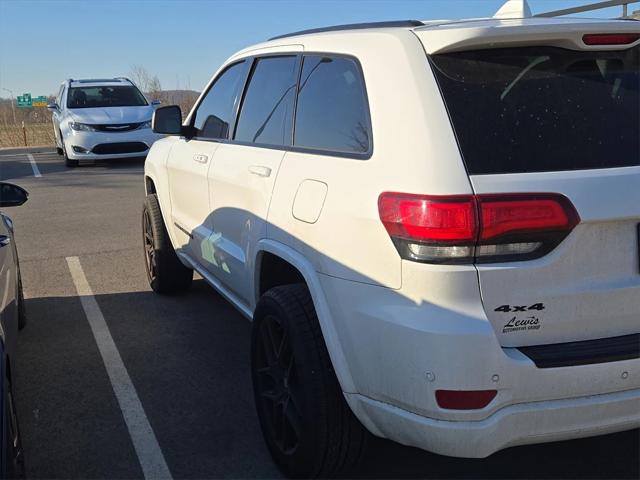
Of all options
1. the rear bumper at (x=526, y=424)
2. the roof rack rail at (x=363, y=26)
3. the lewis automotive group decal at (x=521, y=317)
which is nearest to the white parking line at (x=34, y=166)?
the roof rack rail at (x=363, y=26)

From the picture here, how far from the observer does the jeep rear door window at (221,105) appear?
4.15m

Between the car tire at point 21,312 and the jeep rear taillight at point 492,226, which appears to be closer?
the jeep rear taillight at point 492,226

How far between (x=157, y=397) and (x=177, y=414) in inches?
10.4

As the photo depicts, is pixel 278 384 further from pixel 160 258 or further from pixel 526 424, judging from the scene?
pixel 160 258

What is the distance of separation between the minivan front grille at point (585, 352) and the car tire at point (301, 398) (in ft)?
2.61

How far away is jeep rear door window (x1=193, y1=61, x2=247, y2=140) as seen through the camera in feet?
13.6

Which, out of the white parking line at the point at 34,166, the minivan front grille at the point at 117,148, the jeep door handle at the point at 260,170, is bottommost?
the white parking line at the point at 34,166

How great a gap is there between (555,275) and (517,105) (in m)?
0.59

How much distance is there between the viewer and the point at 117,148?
1513 centimetres

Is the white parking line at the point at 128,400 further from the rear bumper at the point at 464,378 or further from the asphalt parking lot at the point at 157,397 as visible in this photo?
the rear bumper at the point at 464,378

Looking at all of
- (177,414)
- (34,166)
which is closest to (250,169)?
(177,414)

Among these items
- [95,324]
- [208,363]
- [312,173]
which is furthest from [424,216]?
[95,324]

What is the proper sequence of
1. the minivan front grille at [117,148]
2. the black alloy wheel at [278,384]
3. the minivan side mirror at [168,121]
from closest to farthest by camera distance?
the black alloy wheel at [278,384]
the minivan side mirror at [168,121]
the minivan front grille at [117,148]

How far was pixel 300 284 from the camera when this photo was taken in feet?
9.71
